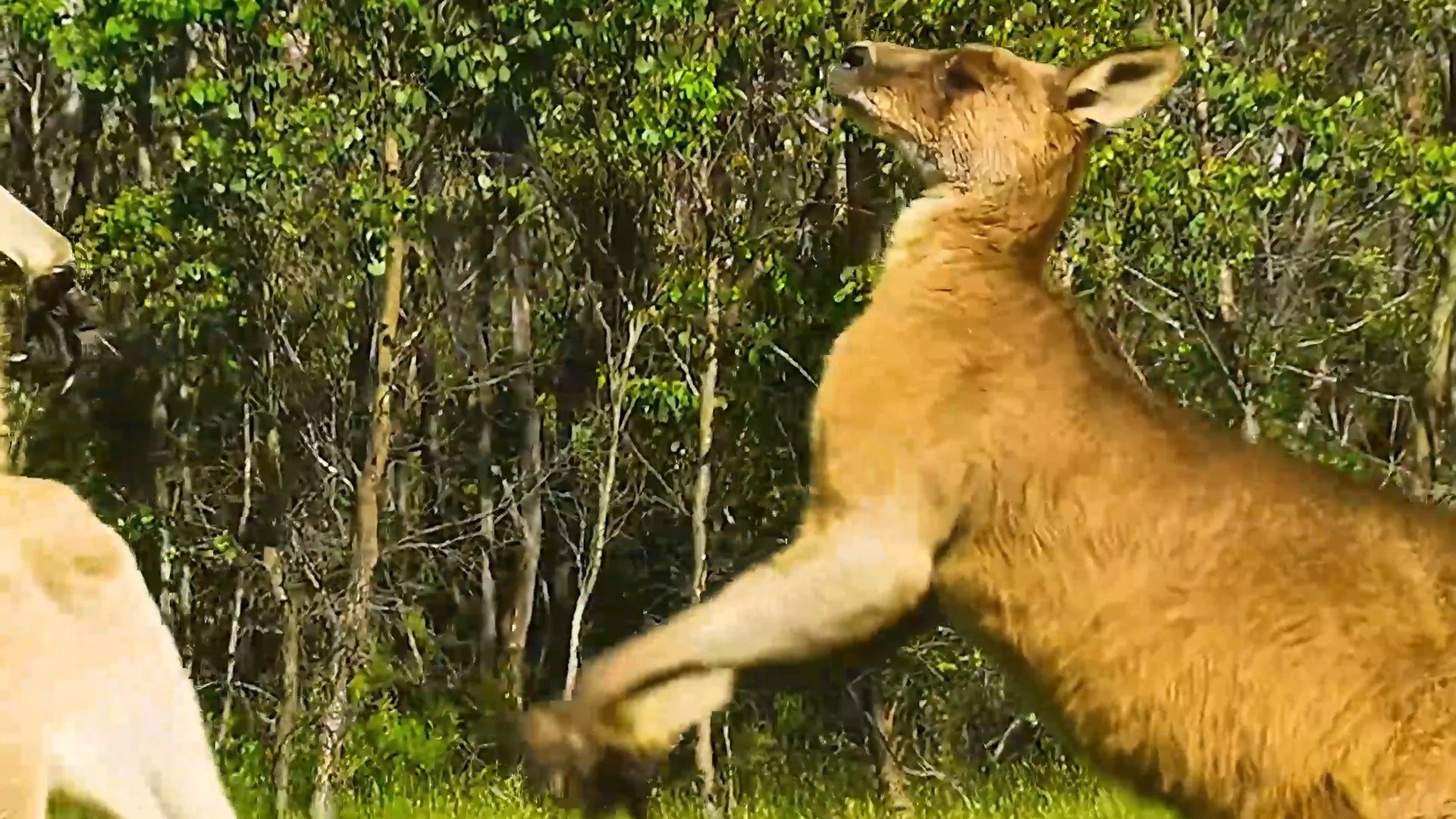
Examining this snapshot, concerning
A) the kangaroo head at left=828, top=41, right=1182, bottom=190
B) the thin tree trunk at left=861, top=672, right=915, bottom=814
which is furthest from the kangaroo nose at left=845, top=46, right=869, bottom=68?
the thin tree trunk at left=861, top=672, right=915, bottom=814

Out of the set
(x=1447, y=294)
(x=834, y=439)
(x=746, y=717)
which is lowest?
(x=746, y=717)

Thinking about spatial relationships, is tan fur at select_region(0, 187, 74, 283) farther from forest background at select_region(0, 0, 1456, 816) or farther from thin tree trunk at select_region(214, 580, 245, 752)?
thin tree trunk at select_region(214, 580, 245, 752)

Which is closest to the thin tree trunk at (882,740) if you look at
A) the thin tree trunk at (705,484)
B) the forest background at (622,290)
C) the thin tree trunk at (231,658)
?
the forest background at (622,290)

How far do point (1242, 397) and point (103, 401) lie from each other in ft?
24.4

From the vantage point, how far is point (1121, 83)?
16.2 feet

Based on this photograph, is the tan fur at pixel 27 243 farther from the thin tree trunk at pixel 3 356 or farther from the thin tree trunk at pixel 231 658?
the thin tree trunk at pixel 231 658

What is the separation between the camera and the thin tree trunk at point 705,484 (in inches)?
394

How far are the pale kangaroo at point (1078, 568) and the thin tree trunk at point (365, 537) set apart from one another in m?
5.63

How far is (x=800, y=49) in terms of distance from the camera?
374 inches

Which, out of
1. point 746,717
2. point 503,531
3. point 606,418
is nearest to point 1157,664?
point 606,418

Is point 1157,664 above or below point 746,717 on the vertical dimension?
above

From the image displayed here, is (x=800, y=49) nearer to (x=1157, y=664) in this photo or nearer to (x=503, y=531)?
(x=503, y=531)

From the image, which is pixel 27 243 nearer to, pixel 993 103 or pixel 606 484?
→ pixel 993 103

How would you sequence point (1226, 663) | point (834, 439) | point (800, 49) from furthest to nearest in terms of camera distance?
point (800, 49) → point (834, 439) → point (1226, 663)
